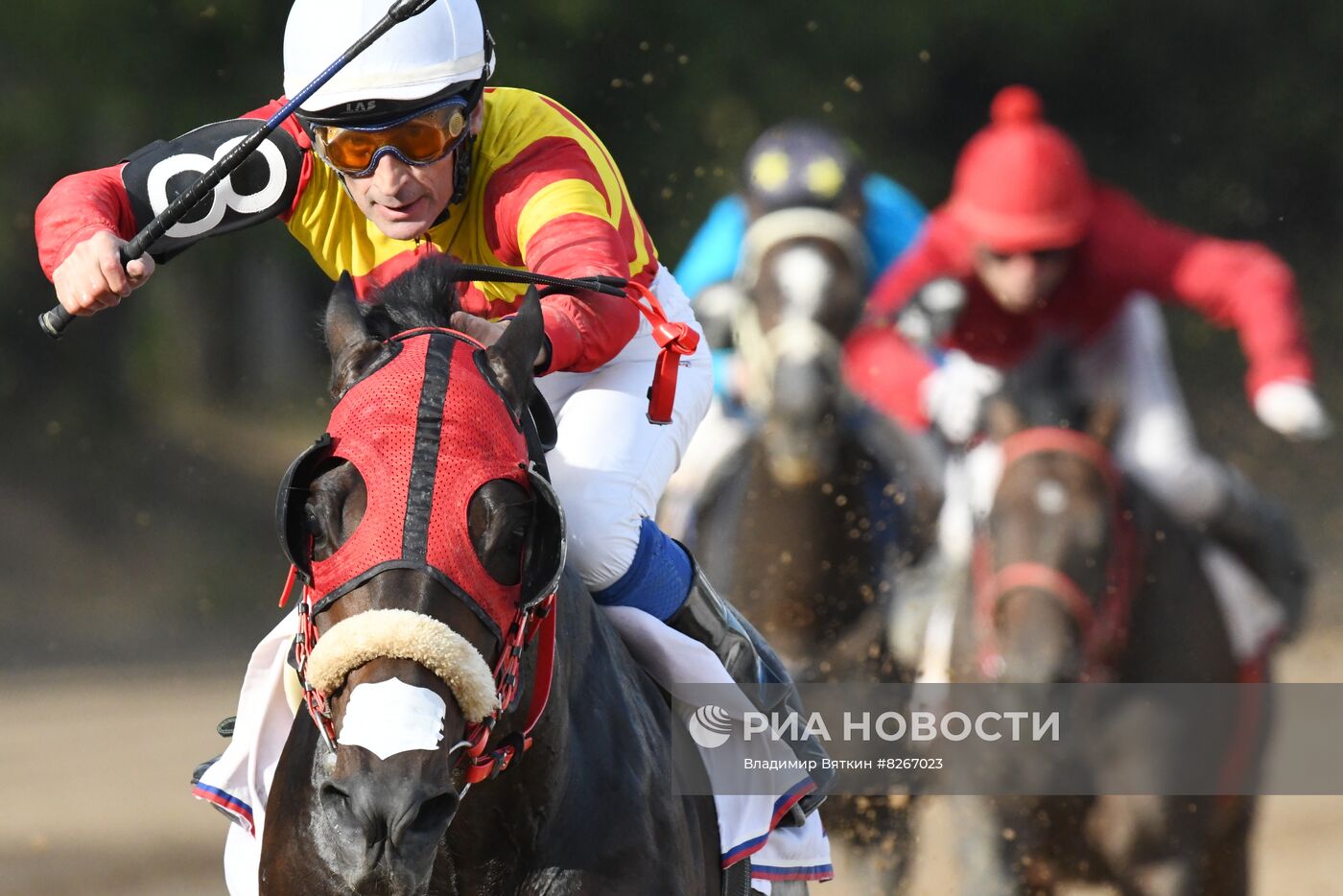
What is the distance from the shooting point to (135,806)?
8336 mm

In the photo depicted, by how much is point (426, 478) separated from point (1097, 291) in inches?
224

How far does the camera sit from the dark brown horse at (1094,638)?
616 centimetres

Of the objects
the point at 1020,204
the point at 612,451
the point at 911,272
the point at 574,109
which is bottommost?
the point at 612,451

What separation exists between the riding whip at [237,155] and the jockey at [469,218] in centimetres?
4

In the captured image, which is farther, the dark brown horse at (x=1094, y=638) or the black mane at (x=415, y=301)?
the dark brown horse at (x=1094, y=638)

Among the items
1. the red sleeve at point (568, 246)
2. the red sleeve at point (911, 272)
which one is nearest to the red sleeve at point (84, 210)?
the red sleeve at point (568, 246)

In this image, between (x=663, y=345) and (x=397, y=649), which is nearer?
(x=397, y=649)

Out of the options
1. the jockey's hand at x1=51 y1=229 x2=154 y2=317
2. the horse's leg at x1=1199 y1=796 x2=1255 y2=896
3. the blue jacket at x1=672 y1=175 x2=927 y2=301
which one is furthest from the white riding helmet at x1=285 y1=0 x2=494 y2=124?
the horse's leg at x1=1199 y1=796 x2=1255 y2=896

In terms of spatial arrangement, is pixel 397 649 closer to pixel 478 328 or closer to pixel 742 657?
pixel 478 328

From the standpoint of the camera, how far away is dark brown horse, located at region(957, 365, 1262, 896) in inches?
242

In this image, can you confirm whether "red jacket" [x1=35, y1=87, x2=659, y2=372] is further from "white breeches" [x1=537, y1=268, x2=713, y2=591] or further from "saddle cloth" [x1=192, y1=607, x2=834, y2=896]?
"saddle cloth" [x1=192, y1=607, x2=834, y2=896]

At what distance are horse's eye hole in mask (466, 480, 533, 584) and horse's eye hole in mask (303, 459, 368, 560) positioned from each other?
13cm

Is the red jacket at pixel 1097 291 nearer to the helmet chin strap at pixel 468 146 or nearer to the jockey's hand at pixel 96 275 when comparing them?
the helmet chin strap at pixel 468 146

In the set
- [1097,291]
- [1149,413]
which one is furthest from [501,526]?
[1097,291]
